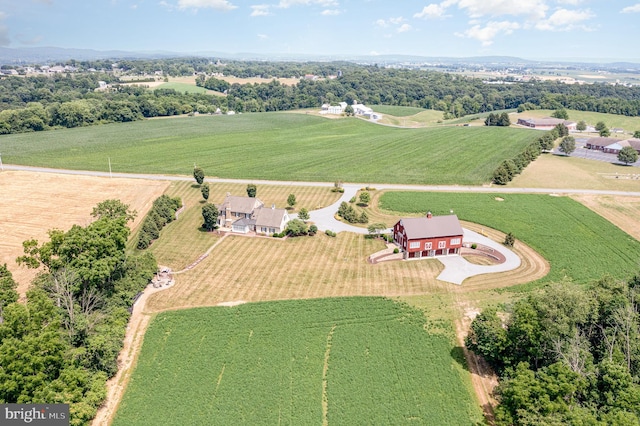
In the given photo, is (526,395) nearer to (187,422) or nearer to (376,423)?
(376,423)

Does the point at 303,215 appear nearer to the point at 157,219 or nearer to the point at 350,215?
the point at 350,215

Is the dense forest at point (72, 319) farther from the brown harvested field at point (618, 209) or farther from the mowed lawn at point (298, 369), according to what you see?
the brown harvested field at point (618, 209)

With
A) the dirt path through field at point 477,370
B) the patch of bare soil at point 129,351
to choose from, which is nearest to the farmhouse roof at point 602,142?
the dirt path through field at point 477,370

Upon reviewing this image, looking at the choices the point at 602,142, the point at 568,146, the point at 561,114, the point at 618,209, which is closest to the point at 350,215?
the point at 618,209

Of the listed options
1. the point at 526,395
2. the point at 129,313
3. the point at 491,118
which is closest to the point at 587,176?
the point at 491,118

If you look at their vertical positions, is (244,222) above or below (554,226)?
below
